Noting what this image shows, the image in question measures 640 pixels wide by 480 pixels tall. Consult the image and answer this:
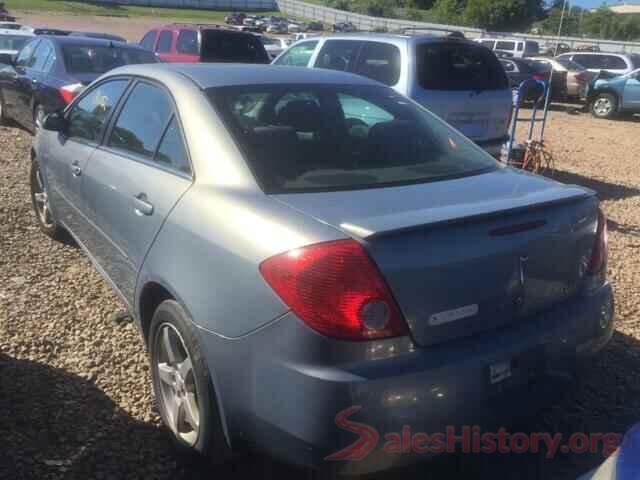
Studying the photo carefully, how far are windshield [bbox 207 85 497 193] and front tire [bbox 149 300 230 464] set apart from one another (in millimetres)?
668

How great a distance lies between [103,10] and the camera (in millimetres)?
60781

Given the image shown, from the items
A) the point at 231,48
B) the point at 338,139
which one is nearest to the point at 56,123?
the point at 338,139

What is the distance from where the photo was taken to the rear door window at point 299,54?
8297 millimetres

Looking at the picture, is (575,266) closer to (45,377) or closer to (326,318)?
(326,318)

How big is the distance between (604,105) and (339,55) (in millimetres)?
12112

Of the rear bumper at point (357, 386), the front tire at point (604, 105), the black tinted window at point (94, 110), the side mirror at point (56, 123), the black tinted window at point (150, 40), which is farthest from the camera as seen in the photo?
the front tire at point (604, 105)

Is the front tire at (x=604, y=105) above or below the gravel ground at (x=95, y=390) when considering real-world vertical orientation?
above

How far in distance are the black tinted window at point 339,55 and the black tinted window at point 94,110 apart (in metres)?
3.92

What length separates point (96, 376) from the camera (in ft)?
11.0

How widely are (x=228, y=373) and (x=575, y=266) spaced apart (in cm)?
140

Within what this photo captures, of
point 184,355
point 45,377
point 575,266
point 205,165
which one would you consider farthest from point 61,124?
point 575,266

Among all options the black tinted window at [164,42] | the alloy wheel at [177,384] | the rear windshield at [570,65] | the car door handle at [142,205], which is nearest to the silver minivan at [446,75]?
the car door handle at [142,205]

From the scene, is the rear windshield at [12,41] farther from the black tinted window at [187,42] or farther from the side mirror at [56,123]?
the side mirror at [56,123]

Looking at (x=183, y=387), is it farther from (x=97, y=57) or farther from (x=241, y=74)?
(x=97, y=57)
